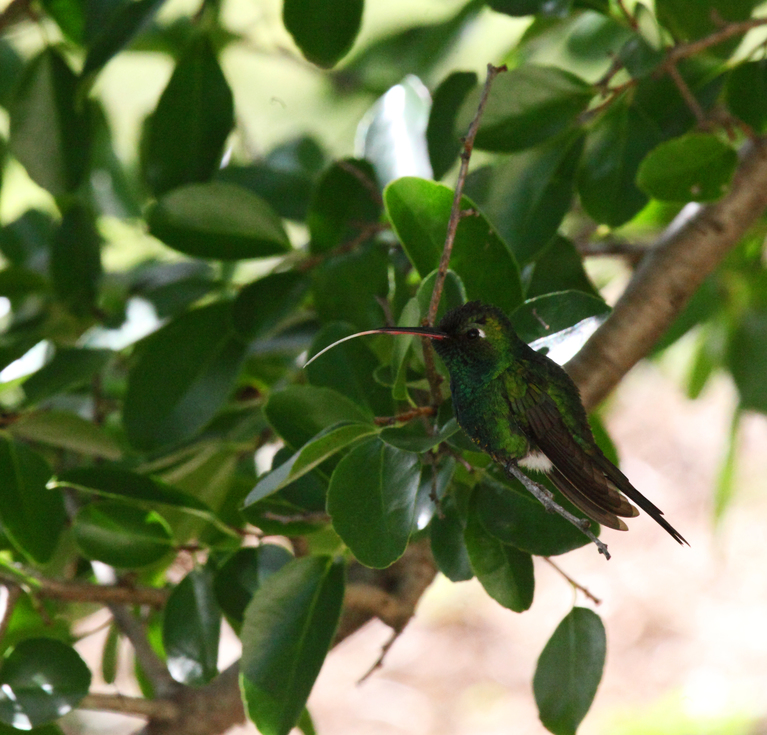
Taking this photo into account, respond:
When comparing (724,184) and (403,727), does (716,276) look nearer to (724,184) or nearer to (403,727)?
(724,184)

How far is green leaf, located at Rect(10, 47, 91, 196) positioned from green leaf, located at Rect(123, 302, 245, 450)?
22 centimetres

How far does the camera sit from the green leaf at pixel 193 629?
0.82 metres

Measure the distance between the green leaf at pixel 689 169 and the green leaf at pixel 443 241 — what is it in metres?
0.20

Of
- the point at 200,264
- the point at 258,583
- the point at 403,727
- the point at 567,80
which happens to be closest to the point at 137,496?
the point at 258,583

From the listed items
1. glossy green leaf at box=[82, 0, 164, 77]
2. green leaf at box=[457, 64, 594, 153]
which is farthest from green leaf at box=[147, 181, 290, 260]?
green leaf at box=[457, 64, 594, 153]

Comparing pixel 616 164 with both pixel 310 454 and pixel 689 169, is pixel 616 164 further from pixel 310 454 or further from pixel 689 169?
pixel 310 454

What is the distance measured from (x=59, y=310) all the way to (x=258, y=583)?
1.71 ft

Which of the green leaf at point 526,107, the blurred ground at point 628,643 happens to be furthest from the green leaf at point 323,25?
the blurred ground at point 628,643

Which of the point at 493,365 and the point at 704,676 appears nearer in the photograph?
the point at 493,365

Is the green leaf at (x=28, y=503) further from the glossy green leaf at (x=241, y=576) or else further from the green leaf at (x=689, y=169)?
the green leaf at (x=689, y=169)

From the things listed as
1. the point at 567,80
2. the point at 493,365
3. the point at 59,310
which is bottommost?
the point at 59,310

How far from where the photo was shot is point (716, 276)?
1.36 metres

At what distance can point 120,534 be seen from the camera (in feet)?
2.82

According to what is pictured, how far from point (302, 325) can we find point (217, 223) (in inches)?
7.9
